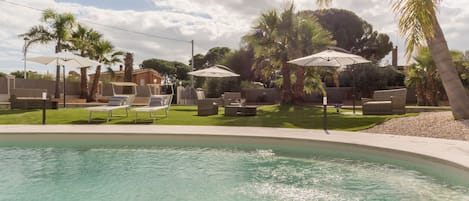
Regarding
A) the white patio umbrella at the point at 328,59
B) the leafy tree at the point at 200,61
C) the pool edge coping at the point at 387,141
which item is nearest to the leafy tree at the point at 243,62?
the white patio umbrella at the point at 328,59

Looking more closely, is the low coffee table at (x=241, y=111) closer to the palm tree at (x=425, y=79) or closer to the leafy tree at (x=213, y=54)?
the palm tree at (x=425, y=79)

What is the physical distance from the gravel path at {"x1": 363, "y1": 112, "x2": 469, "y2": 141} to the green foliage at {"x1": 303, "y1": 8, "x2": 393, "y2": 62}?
30521 millimetres

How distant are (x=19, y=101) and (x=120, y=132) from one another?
359 inches

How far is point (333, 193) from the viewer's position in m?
4.60

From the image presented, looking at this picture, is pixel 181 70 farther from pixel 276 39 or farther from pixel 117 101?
pixel 117 101

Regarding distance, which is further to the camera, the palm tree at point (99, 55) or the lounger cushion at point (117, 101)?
the palm tree at point (99, 55)

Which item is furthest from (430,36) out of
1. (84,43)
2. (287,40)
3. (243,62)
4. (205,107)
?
(243,62)

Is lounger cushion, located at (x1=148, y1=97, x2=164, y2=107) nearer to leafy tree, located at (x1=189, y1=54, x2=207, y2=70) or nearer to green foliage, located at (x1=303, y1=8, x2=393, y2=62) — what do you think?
green foliage, located at (x1=303, y1=8, x2=393, y2=62)

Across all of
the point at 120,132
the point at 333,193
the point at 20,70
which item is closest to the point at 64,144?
the point at 120,132

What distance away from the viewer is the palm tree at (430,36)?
27.8 feet

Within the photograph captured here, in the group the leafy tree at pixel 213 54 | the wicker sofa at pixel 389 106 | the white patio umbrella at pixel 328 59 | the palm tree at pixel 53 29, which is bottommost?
the wicker sofa at pixel 389 106

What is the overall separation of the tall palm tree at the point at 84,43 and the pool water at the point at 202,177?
1787 cm

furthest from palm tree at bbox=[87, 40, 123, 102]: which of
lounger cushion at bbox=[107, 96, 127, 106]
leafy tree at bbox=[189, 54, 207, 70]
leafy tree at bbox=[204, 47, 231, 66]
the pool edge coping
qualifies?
leafy tree at bbox=[189, 54, 207, 70]

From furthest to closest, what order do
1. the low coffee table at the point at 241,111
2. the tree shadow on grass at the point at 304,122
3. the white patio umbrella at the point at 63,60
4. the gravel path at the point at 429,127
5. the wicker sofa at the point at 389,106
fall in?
the white patio umbrella at the point at 63,60
the low coffee table at the point at 241,111
the wicker sofa at the point at 389,106
the tree shadow on grass at the point at 304,122
the gravel path at the point at 429,127
